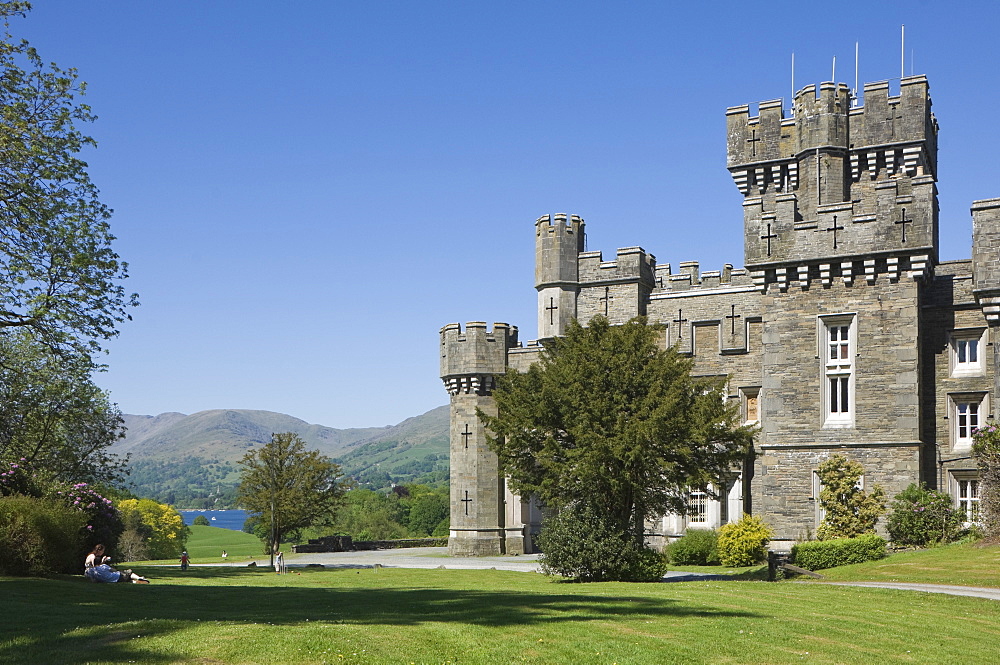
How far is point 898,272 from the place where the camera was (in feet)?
110

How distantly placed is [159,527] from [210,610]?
87484 millimetres

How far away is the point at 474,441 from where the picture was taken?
4500 cm

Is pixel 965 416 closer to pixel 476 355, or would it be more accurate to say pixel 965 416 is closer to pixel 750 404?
pixel 750 404

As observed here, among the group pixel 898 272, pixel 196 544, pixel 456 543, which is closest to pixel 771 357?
pixel 898 272

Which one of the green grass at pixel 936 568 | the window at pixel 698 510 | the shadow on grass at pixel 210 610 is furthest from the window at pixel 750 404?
the shadow on grass at pixel 210 610

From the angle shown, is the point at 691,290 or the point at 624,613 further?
the point at 691,290

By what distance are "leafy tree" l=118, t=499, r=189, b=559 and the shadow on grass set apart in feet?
228

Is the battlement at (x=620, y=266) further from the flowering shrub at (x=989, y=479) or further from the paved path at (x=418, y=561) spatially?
the flowering shrub at (x=989, y=479)

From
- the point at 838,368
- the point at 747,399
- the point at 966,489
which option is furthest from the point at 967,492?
the point at 747,399

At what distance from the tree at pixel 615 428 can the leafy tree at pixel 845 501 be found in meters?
5.14

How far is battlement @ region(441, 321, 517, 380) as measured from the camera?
148ft

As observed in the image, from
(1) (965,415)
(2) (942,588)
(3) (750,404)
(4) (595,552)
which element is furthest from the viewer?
(3) (750,404)

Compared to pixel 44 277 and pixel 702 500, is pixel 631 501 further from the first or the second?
pixel 44 277

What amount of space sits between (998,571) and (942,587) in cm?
245
